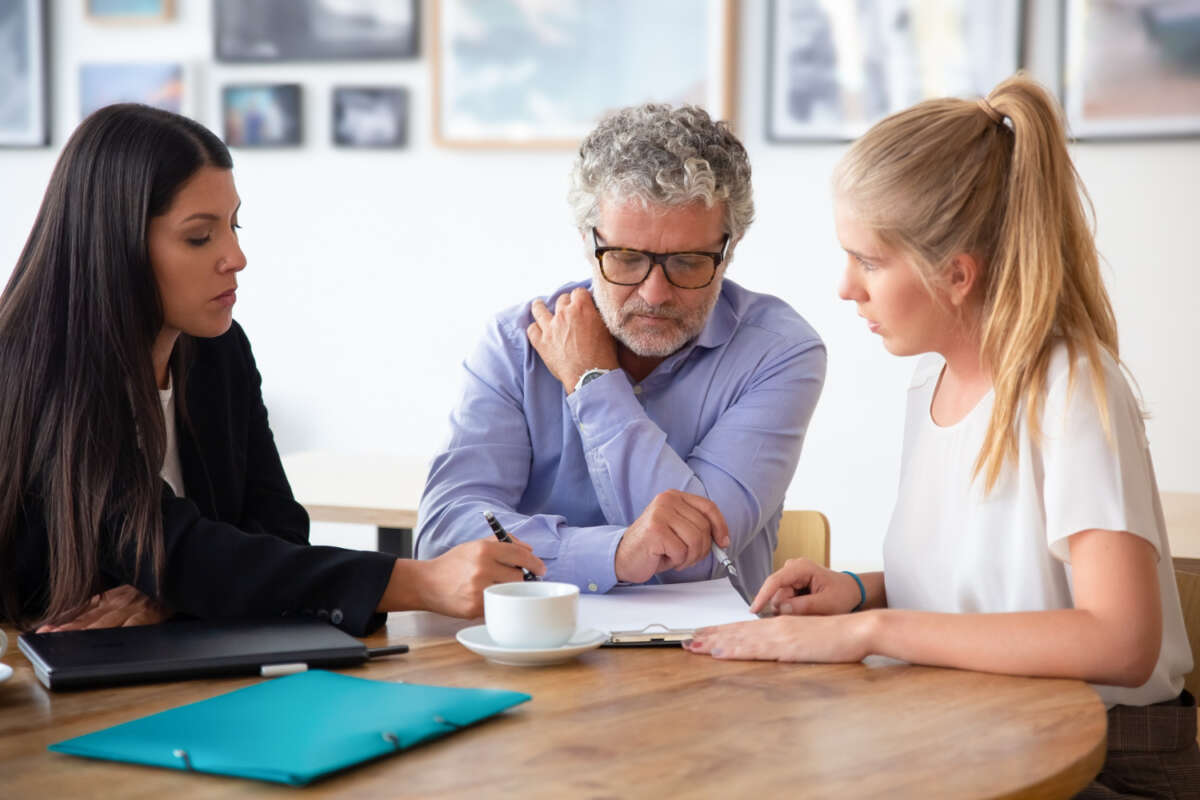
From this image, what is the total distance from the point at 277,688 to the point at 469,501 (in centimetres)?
72

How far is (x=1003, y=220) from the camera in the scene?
4.69ft

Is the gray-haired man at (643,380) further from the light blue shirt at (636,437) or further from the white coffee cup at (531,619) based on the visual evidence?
the white coffee cup at (531,619)

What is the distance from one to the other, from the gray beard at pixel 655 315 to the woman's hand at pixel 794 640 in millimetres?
696

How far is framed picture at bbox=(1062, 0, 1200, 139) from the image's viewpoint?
3213mm

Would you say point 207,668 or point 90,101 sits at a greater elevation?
point 90,101

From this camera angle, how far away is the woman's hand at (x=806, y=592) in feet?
4.84

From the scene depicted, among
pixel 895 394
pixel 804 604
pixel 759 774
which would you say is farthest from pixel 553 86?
pixel 759 774

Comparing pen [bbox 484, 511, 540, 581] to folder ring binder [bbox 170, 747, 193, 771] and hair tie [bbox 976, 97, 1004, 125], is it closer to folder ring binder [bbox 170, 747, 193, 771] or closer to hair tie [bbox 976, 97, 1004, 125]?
folder ring binder [bbox 170, 747, 193, 771]

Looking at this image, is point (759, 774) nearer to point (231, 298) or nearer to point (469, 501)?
point (469, 501)

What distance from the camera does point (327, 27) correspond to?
12.8 feet

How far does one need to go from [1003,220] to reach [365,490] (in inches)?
72.7

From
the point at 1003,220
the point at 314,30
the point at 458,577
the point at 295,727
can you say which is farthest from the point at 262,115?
the point at 295,727

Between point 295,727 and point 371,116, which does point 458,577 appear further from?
point 371,116

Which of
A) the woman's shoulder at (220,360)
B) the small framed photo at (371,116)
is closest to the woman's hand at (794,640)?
the woman's shoulder at (220,360)
